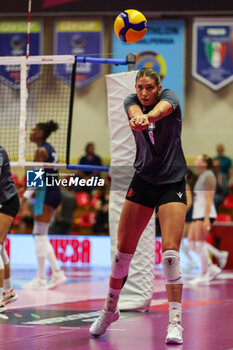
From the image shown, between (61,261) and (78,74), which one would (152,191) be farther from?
(78,74)

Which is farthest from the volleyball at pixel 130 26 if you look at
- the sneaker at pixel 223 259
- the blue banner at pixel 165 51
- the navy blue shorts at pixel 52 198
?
the blue banner at pixel 165 51

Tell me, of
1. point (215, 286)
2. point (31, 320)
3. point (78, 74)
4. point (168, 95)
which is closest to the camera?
point (168, 95)

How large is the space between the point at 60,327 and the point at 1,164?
5.54ft

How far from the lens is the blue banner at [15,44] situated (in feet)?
40.9

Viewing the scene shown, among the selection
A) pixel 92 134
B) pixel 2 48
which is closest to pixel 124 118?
pixel 2 48

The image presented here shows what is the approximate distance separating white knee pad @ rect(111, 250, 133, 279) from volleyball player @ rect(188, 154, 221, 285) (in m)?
5.46

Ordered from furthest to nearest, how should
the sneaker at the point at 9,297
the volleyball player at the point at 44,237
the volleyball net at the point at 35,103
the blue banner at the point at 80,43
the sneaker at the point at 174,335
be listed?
1. the blue banner at the point at 80,43
2. the volleyball net at the point at 35,103
3. the volleyball player at the point at 44,237
4. the sneaker at the point at 9,297
5. the sneaker at the point at 174,335

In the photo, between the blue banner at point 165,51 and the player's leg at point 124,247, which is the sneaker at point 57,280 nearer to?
the player's leg at point 124,247

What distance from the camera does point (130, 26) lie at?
6645 millimetres

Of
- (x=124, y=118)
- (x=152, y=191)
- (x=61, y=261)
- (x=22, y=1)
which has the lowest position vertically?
(x=61, y=261)

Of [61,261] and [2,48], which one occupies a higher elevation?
[2,48]

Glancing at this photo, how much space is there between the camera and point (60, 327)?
5.84 metres

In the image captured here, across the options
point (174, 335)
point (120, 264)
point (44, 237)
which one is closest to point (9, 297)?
point (120, 264)

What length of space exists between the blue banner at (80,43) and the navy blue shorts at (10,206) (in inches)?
249
